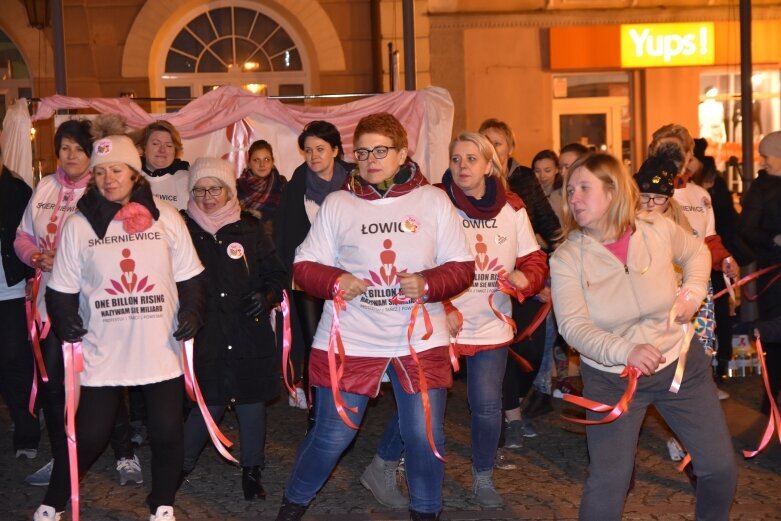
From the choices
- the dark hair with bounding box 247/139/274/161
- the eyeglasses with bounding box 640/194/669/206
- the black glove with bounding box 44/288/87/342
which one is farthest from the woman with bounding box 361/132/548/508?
the dark hair with bounding box 247/139/274/161

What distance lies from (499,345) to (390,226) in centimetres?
127

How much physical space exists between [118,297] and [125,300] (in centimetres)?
3

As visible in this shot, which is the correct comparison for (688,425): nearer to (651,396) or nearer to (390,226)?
(651,396)

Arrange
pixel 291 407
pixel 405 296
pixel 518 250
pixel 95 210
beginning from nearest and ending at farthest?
pixel 405 296, pixel 95 210, pixel 518 250, pixel 291 407

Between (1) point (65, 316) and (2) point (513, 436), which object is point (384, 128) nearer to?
(1) point (65, 316)

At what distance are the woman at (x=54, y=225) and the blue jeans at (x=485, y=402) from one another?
6.31 feet

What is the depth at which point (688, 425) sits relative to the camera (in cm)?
455

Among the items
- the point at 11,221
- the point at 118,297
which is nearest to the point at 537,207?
the point at 118,297

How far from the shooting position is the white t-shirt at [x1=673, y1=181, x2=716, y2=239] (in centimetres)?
708

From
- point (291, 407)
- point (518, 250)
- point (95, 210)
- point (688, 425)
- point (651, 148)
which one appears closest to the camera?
point (688, 425)

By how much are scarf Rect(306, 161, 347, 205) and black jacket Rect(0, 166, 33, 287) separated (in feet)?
5.78

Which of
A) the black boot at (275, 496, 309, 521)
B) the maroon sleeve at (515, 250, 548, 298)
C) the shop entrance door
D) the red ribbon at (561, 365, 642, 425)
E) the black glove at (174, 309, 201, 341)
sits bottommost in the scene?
the black boot at (275, 496, 309, 521)

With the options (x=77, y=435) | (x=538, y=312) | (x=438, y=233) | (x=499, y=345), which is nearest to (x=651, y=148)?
(x=538, y=312)

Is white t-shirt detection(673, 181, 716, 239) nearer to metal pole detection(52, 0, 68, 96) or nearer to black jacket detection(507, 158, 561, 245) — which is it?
black jacket detection(507, 158, 561, 245)
